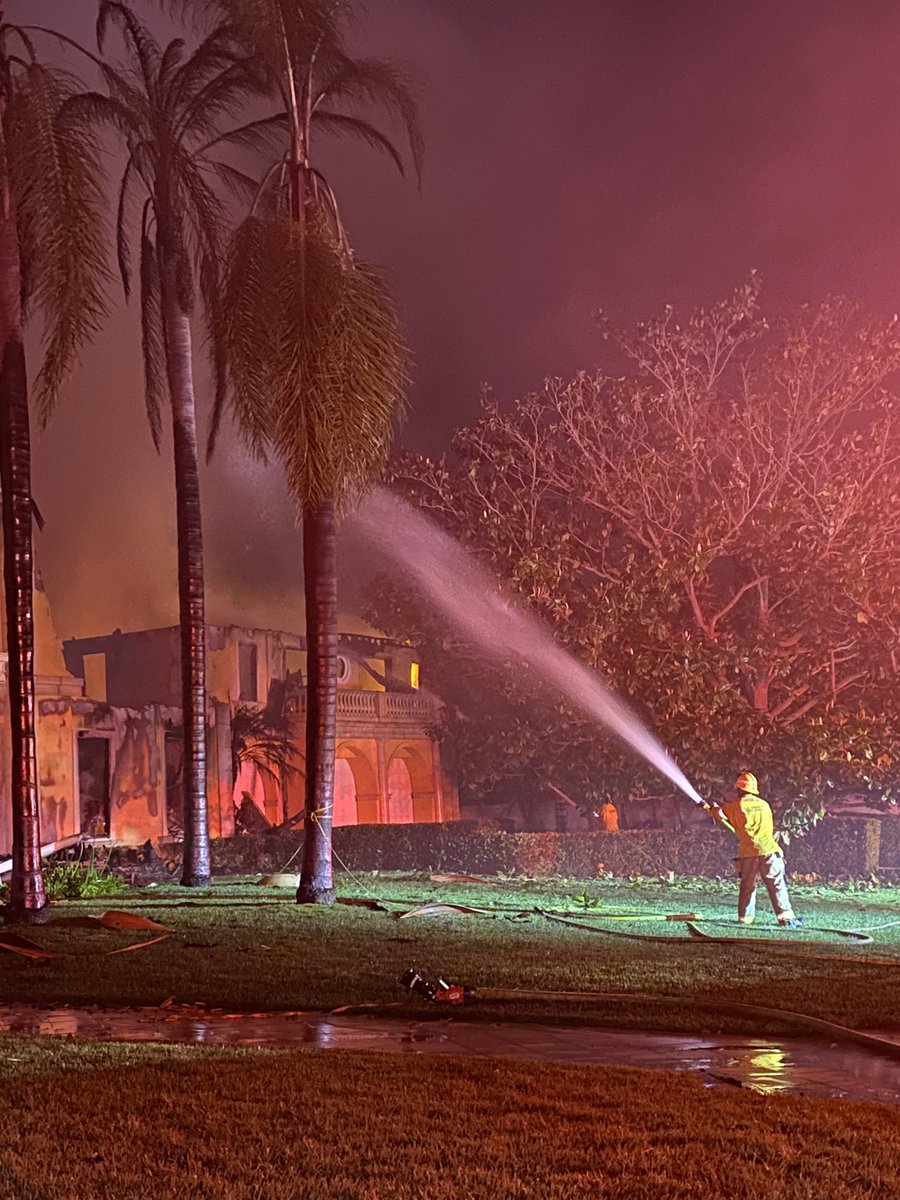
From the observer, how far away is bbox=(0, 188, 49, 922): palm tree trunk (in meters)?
15.3

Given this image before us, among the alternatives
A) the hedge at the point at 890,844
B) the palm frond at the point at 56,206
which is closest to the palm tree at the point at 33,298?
the palm frond at the point at 56,206

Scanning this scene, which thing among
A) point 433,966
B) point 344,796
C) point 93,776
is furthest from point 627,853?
point 344,796

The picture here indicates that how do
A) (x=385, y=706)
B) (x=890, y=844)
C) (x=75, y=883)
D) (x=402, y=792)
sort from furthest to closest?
1. (x=402, y=792)
2. (x=385, y=706)
3. (x=890, y=844)
4. (x=75, y=883)

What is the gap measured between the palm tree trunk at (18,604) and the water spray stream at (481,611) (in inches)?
440

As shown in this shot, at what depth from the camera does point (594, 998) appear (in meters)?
9.75

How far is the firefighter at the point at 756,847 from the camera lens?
16.0m

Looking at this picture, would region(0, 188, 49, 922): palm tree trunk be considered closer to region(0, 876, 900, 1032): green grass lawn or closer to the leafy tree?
region(0, 876, 900, 1032): green grass lawn

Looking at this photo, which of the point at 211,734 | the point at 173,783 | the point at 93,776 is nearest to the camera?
the point at 93,776

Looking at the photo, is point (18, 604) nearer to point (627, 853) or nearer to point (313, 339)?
point (313, 339)

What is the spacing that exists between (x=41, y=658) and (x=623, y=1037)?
1032 inches

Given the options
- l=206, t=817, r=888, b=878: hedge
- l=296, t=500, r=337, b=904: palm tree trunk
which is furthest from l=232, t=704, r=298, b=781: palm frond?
l=296, t=500, r=337, b=904: palm tree trunk

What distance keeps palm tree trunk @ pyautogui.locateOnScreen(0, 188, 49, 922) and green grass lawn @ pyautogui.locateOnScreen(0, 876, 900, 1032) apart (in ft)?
3.03

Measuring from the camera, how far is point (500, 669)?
3030 centimetres

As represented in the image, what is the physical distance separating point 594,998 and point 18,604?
8690 millimetres
